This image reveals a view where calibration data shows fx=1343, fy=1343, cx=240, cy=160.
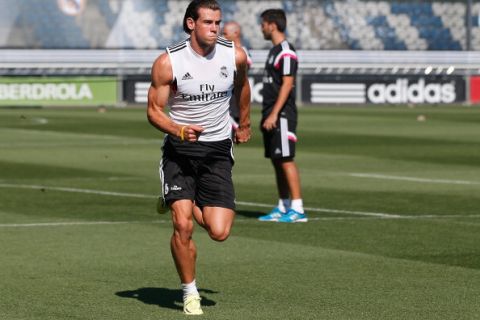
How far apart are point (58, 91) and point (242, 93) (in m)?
36.2

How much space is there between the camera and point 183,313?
849cm

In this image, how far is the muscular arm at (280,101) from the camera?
45.3ft

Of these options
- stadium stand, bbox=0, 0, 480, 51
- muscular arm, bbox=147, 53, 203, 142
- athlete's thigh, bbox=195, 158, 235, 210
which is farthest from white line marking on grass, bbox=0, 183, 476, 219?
stadium stand, bbox=0, 0, 480, 51

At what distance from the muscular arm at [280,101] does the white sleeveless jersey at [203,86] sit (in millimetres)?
4935

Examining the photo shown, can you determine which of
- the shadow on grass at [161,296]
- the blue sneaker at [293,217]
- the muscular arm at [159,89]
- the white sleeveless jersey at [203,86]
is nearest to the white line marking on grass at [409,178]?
the blue sneaker at [293,217]

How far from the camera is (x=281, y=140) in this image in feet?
46.8

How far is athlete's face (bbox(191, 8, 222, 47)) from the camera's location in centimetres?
842

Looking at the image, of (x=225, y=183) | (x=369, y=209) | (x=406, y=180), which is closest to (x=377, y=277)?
(x=225, y=183)

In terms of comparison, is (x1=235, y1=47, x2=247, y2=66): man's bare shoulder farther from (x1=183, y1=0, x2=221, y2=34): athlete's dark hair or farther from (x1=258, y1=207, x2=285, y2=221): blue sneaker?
(x1=258, y1=207, x2=285, y2=221): blue sneaker

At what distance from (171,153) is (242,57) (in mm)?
788

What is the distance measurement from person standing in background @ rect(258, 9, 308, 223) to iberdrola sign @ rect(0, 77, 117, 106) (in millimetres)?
30005

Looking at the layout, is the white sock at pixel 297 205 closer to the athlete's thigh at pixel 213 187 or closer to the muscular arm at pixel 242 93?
the muscular arm at pixel 242 93

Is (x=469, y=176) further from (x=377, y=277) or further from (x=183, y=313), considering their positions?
(x=183, y=313)

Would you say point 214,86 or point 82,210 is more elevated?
point 214,86
